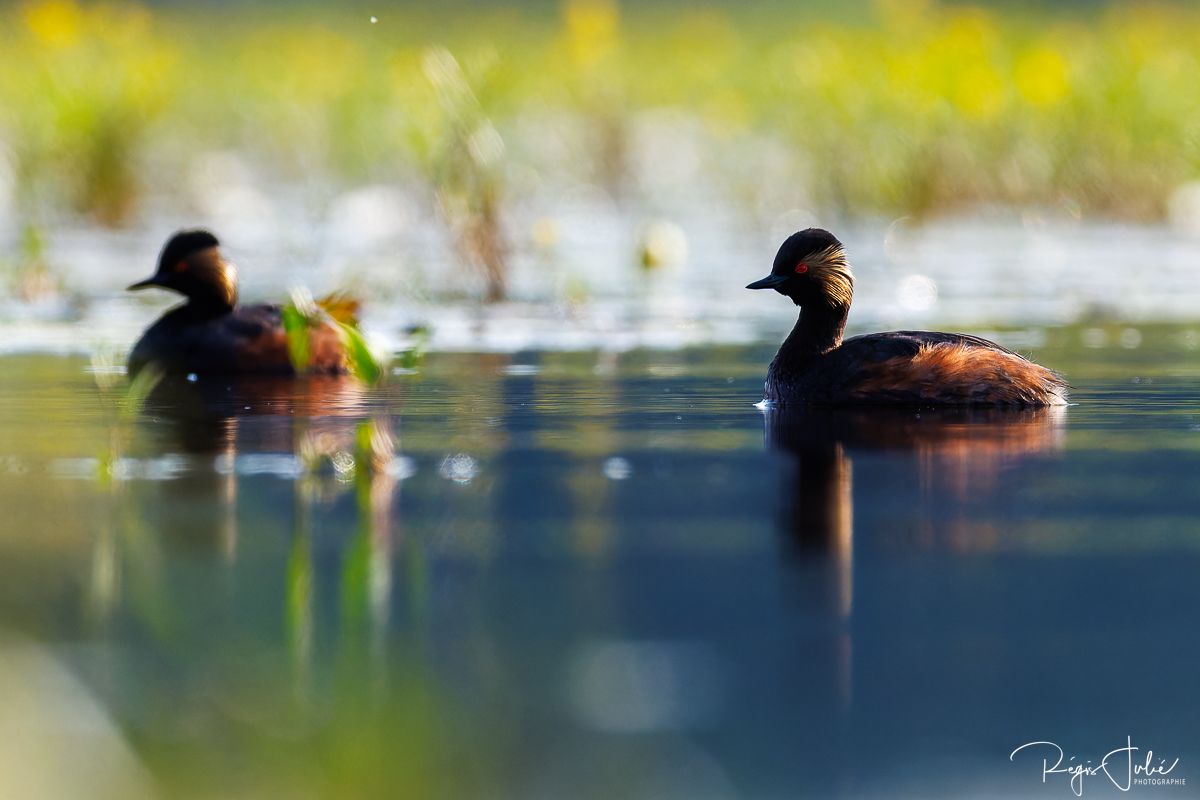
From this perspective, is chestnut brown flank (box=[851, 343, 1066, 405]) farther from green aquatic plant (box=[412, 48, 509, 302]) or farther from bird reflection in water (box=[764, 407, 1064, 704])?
green aquatic plant (box=[412, 48, 509, 302])

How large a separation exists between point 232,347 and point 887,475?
4.87m

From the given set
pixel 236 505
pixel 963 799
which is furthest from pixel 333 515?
pixel 963 799

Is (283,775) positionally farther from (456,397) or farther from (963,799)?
(456,397)

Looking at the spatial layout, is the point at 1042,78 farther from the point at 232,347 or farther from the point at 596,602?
the point at 596,602

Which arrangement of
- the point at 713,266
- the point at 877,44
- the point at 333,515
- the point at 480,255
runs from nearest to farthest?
the point at 333,515
the point at 480,255
the point at 713,266
the point at 877,44

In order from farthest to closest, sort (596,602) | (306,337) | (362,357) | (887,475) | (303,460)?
(306,337), (362,357), (303,460), (887,475), (596,602)

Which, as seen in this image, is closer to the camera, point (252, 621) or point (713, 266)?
point (252, 621)

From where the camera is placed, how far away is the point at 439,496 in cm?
778

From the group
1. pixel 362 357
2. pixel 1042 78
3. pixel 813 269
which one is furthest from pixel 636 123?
pixel 362 357

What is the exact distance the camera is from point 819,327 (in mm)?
10906

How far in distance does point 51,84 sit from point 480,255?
6147 mm

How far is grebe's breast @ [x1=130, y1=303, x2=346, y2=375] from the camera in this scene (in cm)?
1188

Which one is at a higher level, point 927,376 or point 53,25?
point 53,25

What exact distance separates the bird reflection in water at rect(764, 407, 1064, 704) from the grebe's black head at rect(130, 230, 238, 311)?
3.73m
